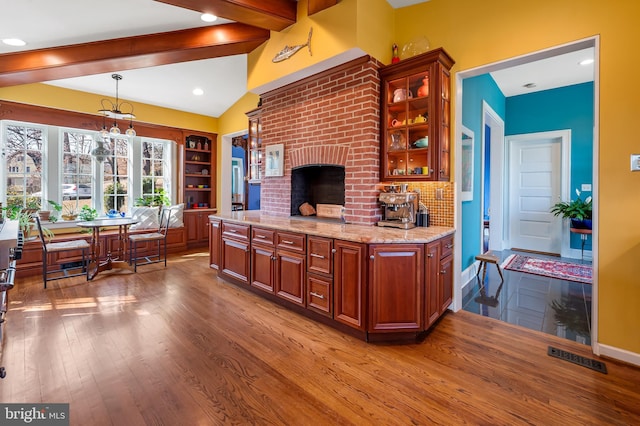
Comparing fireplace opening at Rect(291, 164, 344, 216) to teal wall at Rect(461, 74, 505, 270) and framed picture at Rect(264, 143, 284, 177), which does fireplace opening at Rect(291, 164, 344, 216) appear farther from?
teal wall at Rect(461, 74, 505, 270)

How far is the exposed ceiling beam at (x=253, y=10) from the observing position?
270 centimetres

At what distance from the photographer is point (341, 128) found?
10.7 feet

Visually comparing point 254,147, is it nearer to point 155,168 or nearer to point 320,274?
point 155,168

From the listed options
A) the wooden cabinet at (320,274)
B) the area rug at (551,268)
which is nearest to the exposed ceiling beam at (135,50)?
the wooden cabinet at (320,274)

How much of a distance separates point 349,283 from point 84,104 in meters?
5.41

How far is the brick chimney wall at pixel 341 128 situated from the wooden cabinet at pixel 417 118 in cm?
11

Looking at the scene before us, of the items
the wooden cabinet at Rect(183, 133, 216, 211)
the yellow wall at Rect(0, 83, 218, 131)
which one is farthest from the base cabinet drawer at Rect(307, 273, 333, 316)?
the yellow wall at Rect(0, 83, 218, 131)

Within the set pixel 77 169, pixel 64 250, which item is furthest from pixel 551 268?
pixel 77 169

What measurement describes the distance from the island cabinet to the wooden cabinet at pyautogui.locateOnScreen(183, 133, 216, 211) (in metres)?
3.00

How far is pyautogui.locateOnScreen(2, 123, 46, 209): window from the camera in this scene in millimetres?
4523

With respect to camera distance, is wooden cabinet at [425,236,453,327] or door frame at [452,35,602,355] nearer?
door frame at [452,35,602,355]

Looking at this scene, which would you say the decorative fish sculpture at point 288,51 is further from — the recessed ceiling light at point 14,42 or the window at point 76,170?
the window at point 76,170

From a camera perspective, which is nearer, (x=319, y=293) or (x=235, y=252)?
(x=319, y=293)

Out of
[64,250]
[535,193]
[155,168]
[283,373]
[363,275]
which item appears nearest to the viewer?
[283,373]
